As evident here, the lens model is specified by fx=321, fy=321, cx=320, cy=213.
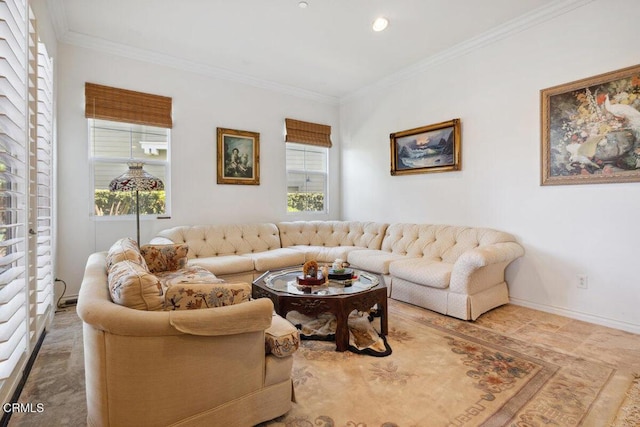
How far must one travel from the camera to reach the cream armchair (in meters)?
1.28

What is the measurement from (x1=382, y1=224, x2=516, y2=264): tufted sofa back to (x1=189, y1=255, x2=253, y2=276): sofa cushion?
187 cm

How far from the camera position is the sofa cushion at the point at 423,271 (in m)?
3.12

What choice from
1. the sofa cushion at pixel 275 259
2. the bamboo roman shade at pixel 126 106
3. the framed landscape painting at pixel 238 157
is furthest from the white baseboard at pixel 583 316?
the bamboo roman shade at pixel 126 106

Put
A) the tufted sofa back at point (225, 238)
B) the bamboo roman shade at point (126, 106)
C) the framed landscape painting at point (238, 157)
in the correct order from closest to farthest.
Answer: the bamboo roman shade at point (126, 106) → the tufted sofa back at point (225, 238) → the framed landscape painting at point (238, 157)

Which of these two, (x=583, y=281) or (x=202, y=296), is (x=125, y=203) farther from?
(x=583, y=281)

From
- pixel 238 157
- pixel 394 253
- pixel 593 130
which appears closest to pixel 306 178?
pixel 238 157

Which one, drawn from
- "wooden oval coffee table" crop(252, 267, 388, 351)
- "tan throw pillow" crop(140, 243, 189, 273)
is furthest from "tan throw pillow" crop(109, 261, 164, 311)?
"tan throw pillow" crop(140, 243, 189, 273)

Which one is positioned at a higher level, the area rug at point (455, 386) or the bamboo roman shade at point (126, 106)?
the bamboo roman shade at point (126, 106)

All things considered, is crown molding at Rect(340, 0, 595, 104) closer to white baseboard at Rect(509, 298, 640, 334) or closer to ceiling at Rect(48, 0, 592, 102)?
ceiling at Rect(48, 0, 592, 102)

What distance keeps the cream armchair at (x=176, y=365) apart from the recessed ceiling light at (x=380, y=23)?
10.1 ft

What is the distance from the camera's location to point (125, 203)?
3.86 meters

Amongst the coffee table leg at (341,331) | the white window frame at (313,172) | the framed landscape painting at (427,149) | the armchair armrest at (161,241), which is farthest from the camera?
the white window frame at (313,172)

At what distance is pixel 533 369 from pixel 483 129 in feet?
8.60

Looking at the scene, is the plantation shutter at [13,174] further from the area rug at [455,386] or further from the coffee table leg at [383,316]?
the coffee table leg at [383,316]
